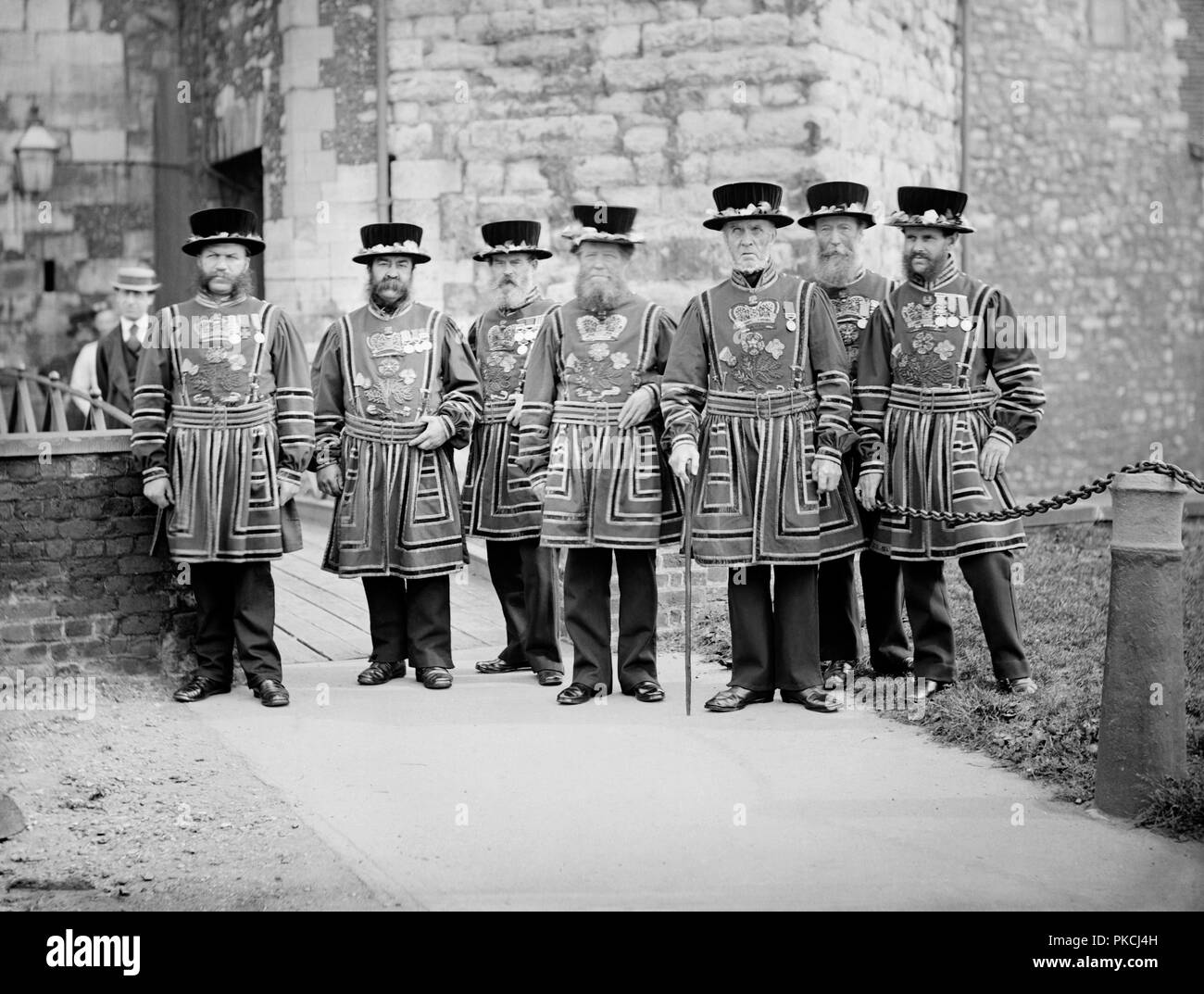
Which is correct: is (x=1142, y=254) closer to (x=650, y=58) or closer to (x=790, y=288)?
(x=650, y=58)

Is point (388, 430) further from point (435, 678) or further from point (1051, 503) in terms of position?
point (1051, 503)

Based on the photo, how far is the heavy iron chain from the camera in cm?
486

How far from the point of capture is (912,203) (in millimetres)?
6527

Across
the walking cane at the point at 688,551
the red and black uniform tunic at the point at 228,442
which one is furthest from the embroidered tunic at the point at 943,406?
the red and black uniform tunic at the point at 228,442

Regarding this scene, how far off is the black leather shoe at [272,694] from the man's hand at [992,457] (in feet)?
9.92

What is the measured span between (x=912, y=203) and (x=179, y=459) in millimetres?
3284

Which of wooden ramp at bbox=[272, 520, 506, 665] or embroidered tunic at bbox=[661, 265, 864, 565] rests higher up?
embroidered tunic at bbox=[661, 265, 864, 565]

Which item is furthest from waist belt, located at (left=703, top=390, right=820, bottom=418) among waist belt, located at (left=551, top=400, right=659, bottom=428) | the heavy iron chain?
the heavy iron chain

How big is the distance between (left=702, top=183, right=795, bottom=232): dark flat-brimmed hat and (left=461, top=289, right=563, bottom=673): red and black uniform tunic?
1.41 metres

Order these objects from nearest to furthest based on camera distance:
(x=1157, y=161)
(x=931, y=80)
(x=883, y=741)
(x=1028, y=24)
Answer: (x=883, y=741) < (x=931, y=80) < (x=1028, y=24) < (x=1157, y=161)

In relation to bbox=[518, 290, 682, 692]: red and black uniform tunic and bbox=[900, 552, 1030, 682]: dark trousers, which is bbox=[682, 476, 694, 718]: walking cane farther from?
bbox=[900, 552, 1030, 682]: dark trousers

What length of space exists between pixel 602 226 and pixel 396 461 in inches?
54.9

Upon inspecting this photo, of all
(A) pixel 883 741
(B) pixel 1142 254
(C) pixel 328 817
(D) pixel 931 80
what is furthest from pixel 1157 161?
(C) pixel 328 817

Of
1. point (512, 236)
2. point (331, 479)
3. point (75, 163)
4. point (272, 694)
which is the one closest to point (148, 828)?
point (272, 694)
